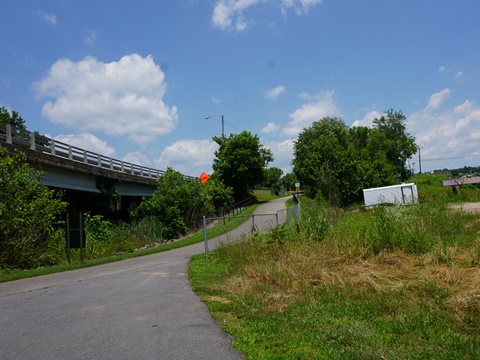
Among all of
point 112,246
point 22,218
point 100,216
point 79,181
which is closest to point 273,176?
point 79,181

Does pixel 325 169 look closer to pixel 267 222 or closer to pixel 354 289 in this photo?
pixel 267 222

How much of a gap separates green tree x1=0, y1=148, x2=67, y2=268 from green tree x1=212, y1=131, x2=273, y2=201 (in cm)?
3870

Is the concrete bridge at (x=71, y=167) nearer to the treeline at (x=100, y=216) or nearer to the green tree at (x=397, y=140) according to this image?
the treeline at (x=100, y=216)

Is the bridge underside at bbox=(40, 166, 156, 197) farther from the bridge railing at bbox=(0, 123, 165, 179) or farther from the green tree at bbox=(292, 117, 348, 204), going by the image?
the green tree at bbox=(292, 117, 348, 204)

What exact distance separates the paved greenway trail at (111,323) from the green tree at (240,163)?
1796 inches

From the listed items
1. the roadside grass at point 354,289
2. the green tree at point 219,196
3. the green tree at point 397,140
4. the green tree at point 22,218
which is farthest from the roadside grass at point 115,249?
the green tree at point 397,140

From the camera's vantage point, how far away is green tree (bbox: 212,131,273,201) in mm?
56750

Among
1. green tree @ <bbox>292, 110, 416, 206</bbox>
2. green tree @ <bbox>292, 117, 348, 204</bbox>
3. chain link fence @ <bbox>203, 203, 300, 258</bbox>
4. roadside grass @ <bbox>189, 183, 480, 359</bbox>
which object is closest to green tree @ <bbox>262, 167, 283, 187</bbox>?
green tree @ <bbox>292, 110, 416, 206</bbox>

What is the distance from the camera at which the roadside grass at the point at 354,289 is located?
4812 millimetres

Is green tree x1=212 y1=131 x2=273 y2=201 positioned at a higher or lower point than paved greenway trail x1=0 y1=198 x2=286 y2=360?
higher

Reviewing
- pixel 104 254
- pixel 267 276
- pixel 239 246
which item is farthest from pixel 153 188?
pixel 267 276

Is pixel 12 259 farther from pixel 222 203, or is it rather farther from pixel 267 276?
pixel 222 203

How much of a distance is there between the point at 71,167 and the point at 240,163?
32870 mm

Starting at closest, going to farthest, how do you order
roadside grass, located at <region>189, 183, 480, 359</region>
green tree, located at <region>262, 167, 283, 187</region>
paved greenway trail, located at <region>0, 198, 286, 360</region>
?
roadside grass, located at <region>189, 183, 480, 359</region>
paved greenway trail, located at <region>0, 198, 286, 360</region>
green tree, located at <region>262, 167, 283, 187</region>
